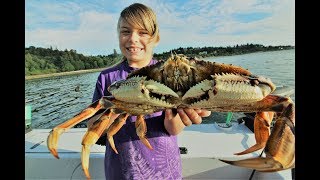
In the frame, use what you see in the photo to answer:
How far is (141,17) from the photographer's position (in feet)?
7.68

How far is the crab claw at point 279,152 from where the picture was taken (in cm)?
145

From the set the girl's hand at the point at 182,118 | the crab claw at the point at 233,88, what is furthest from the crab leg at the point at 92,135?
the crab claw at the point at 233,88

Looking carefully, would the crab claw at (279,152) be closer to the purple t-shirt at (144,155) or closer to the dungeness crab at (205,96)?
the dungeness crab at (205,96)

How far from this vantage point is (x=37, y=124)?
655 inches

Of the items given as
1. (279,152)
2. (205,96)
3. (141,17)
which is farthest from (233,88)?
(141,17)

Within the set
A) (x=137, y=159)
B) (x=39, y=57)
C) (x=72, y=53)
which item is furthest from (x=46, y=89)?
(x=137, y=159)

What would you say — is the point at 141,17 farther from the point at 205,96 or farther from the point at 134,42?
the point at 205,96

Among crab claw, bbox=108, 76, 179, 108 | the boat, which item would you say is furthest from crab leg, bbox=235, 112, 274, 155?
the boat

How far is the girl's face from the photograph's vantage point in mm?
2330

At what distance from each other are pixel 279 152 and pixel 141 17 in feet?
4.55

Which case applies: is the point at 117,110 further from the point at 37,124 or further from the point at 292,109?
the point at 37,124

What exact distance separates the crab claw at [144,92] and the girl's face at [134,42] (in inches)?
27.6

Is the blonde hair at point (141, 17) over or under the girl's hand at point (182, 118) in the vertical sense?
over
